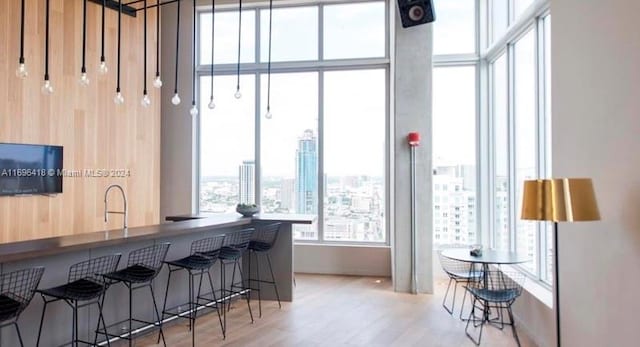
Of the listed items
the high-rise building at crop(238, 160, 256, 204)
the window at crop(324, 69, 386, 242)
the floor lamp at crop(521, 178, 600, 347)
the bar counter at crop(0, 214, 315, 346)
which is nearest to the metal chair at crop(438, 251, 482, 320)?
the window at crop(324, 69, 386, 242)

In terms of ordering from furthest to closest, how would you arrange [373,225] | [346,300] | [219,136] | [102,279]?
[219,136] → [373,225] → [346,300] → [102,279]

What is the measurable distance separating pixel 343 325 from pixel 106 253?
2.40 metres

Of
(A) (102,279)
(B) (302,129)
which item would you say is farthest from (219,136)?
(A) (102,279)

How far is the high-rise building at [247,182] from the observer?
24.6 feet

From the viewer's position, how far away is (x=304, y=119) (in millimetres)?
7359

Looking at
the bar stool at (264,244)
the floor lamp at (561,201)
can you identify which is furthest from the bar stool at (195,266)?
the floor lamp at (561,201)

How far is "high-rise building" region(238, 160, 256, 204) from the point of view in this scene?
7508 mm

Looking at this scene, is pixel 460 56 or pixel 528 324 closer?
pixel 528 324

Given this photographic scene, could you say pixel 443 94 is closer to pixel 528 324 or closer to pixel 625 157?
pixel 528 324

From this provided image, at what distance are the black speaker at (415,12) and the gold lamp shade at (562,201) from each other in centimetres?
345

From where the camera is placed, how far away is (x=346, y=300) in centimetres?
549

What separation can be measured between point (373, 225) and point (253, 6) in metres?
4.20

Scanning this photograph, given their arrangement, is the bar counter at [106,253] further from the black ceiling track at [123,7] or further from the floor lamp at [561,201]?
the black ceiling track at [123,7]

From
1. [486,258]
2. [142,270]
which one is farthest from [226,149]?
[486,258]
